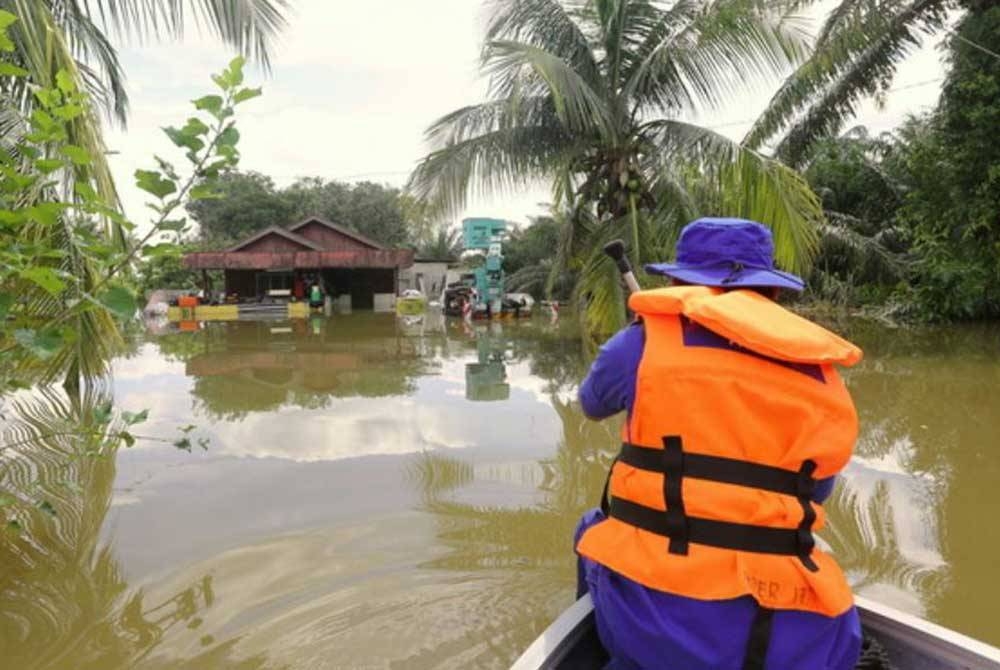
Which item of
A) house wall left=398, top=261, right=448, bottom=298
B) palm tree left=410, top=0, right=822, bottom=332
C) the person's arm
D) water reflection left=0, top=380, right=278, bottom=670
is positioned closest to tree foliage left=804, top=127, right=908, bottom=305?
palm tree left=410, top=0, right=822, bottom=332

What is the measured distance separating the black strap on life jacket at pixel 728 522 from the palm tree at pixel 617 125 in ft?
24.1

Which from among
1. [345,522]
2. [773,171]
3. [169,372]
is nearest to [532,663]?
[345,522]

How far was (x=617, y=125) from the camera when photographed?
33.6 feet

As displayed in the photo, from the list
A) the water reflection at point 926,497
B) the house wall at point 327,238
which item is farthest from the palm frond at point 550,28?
the house wall at point 327,238

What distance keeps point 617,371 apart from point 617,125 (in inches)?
359

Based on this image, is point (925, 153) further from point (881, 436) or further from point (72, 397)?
point (72, 397)

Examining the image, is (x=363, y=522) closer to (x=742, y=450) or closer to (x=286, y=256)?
(x=742, y=450)

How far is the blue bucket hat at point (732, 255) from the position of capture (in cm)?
175

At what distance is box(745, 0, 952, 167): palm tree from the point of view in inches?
373

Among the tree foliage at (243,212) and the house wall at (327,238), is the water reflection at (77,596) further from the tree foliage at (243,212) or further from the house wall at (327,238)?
the tree foliage at (243,212)

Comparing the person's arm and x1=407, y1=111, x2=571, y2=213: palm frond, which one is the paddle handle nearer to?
the person's arm

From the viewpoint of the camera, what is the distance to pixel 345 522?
398 centimetres

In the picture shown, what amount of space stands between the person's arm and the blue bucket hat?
0.68 ft

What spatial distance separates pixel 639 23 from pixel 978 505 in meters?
7.97
